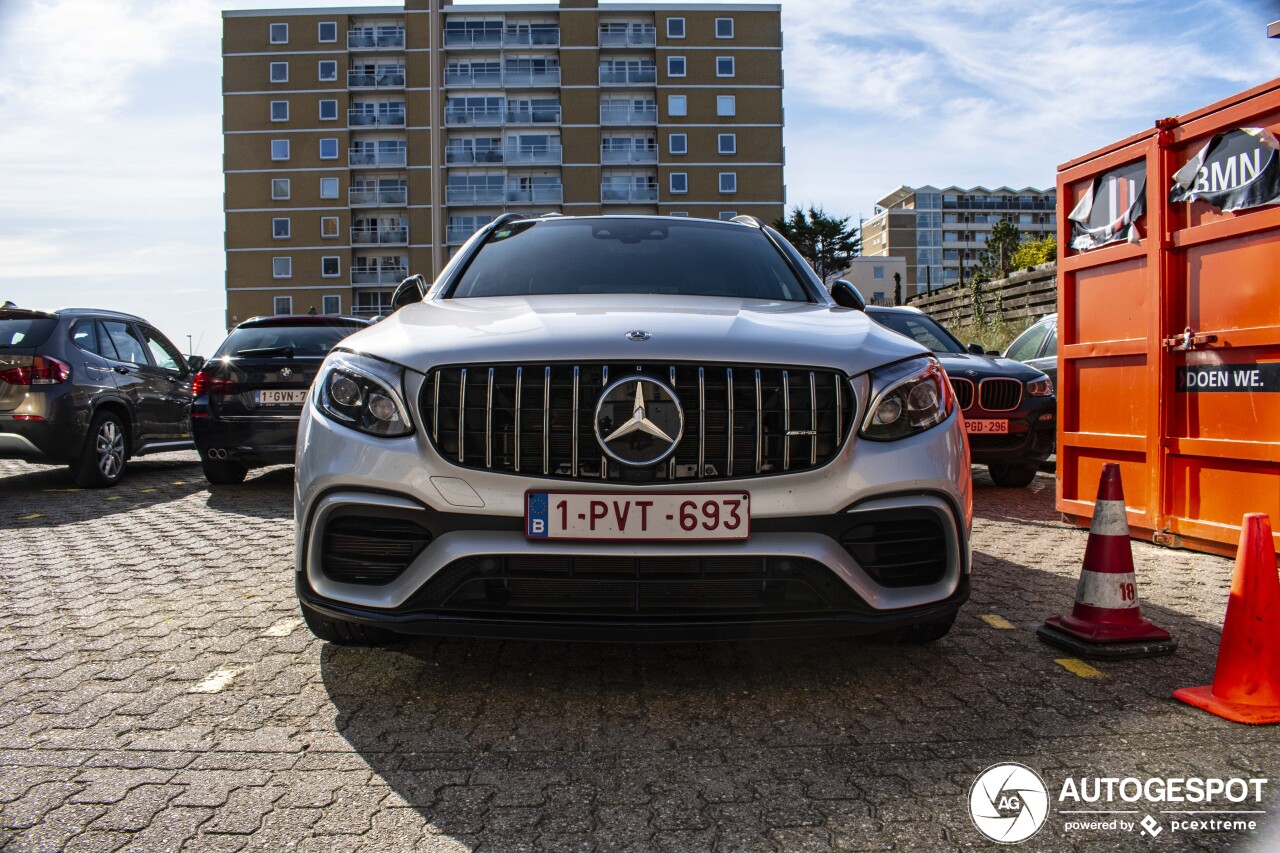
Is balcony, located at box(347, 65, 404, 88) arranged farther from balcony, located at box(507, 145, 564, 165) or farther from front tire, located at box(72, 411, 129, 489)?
front tire, located at box(72, 411, 129, 489)

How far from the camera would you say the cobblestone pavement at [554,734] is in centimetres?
215

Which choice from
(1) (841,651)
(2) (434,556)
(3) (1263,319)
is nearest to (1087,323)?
(3) (1263,319)

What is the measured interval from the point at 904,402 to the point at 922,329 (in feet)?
21.8

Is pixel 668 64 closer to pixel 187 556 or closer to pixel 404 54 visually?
pixel 404 54

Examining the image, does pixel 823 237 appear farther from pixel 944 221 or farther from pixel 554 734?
pixel 944 221

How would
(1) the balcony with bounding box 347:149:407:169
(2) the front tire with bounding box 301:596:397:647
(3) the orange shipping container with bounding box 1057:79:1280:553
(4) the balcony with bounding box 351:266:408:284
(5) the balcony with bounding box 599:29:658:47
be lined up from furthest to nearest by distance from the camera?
(5) the balcony with bounding box 599:29:658:47 → (4) the balcony with bounding box 351:266:408:284 → (1) the balcony with bounding box 347:149:407:169 → (3) the orange shipping container with bounding box 1057:79:1280:553 → (2) the front tire with bounding box 301:596:397:647

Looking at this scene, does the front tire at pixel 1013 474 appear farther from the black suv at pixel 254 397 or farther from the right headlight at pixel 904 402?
the right headlight at pixel 904 402

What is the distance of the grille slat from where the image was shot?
8.88 feet

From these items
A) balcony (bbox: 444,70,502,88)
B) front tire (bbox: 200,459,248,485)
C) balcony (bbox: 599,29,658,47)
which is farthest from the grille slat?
balcony (bbox: 599,29,658,47)

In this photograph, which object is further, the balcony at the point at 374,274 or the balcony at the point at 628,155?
the balcony at the point at 628,155

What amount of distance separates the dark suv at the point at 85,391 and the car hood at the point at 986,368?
7.17 meters

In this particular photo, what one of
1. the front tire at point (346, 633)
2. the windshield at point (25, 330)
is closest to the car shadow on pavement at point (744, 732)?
the front tire at point (346, 633)

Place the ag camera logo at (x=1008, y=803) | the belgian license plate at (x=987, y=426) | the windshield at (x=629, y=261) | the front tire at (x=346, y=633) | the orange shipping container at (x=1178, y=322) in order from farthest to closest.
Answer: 1. the belgian license plate at (x=987, y=426)
2. the orange shipping container at (x=1178, y=322)
3. the windshield at (x=629, y=261)
4. the front tire at (x=346, y=633)
5. the ag camera logo at (x=1008, y=803)

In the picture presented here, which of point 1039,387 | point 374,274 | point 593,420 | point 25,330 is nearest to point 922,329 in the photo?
point 1039,387
